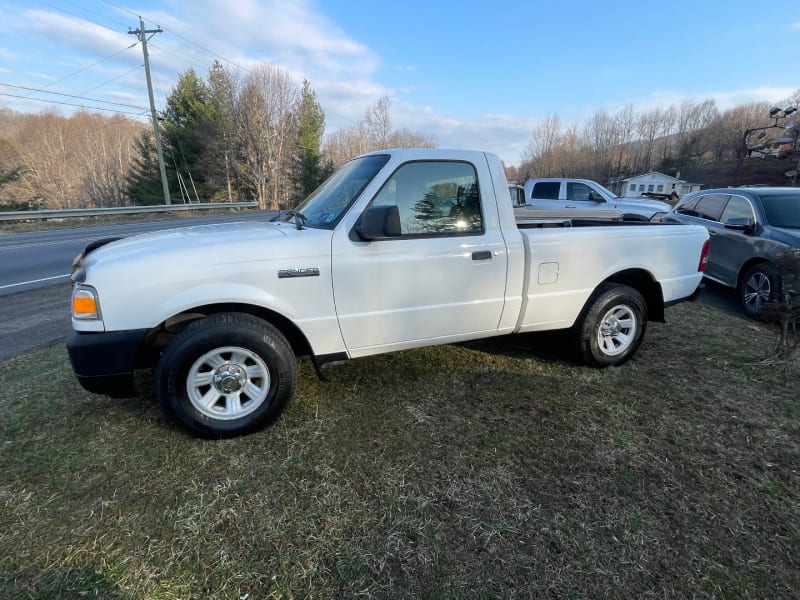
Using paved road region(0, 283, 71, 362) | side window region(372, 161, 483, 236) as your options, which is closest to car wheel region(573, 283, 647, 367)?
side window region(372, 161, 483, 236)

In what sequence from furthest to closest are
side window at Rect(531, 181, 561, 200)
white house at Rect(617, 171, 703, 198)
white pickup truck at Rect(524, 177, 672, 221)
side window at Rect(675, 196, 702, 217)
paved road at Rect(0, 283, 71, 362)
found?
white house at Rect(617, 171, 703, 198) < side window at Rect(531, 181, 561, 200) < white pickup truck at Rect(524, 177, 672, 221) < side window at Rect(675, 196, 702, 217) < paved road at Rect(0, 283, 71, 362)

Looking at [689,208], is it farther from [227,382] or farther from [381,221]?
[227,382]

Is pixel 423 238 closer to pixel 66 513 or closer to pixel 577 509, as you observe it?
pixel 577 509

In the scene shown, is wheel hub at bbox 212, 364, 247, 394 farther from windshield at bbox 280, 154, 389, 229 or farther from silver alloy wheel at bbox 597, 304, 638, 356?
silver alloy wheel at bbox 597, 304, 638, 356

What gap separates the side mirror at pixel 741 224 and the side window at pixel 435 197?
537cm

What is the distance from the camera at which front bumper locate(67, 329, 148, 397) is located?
2367mm

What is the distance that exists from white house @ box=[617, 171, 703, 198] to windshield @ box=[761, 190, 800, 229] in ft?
180

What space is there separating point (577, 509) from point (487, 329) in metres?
1.49

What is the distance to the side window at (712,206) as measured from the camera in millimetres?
6785

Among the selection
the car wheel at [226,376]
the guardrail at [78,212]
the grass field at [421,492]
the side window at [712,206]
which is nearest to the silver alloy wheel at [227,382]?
the car wheel at [226,376]

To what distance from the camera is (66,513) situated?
207 cm

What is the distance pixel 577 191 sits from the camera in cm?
1309

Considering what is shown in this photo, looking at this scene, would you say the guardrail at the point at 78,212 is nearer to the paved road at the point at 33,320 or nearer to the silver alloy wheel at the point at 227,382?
the paved road at the point at 33,320

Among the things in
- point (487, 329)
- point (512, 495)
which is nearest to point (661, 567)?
point (512, 495)
